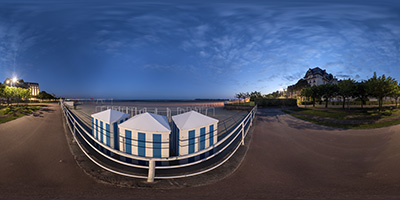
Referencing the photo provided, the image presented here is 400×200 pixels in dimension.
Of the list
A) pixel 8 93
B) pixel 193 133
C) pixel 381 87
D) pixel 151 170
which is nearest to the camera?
pixel 151 170

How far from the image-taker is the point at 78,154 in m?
4.60

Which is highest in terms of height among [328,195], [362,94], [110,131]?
[362,94]

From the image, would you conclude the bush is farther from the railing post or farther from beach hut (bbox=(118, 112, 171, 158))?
the railing post

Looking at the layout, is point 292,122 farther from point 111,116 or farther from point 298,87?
point 298,87

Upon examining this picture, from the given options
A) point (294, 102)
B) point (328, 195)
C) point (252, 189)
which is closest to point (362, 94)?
point (294, 102)

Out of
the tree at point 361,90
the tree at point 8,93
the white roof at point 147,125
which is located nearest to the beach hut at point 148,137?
the white roof at point 147,125

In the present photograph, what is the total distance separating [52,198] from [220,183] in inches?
130

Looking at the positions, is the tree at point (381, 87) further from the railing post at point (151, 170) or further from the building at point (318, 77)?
the building at point (318, 77)

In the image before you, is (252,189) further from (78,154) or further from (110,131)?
(78,154)

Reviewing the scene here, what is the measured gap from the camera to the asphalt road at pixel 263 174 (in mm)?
2951

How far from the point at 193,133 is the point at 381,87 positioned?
20.7 meters

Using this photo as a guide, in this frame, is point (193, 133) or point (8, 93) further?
point (8, 93)

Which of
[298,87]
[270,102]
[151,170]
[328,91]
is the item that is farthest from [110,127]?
[298,87]

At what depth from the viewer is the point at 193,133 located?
398 centimetres
